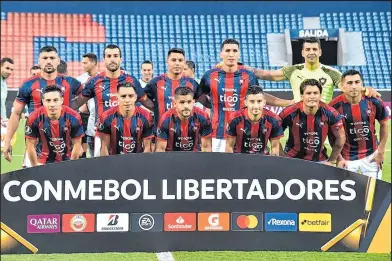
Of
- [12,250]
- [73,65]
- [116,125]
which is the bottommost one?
[12,250]

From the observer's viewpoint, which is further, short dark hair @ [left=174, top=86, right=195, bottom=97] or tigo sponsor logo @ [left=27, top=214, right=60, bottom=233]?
short dark hair @ [left=174, top=86, right=195, bottom=97]

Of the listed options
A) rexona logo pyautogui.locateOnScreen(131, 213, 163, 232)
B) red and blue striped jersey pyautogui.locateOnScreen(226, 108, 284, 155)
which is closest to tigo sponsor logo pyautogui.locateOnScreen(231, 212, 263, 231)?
rexona logo pyautogui.locateOnScreen(131, 213, 163, 232)

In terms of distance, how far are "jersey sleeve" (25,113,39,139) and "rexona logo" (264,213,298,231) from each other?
2.46 metres

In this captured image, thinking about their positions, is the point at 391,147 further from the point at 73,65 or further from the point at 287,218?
the point at 73,65

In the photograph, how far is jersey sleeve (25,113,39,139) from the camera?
6.46m

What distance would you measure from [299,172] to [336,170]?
9.6 inches

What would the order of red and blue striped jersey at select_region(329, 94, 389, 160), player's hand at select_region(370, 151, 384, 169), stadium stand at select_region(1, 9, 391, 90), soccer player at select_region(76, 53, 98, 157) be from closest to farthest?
red and blue striped jersey at select_region(329, 94, 389, 160)
player's hand at select_region(370, 151, 384, 169)
soccer player at select_region(76, 53, 98, 157)
stadium stand at select_region(1, 9, 391, 90)

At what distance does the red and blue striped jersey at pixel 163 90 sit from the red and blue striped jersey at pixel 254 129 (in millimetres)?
770

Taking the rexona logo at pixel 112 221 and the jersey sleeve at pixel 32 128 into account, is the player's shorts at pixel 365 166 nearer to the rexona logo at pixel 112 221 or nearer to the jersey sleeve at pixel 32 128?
the rexona logo at pixel 112 221

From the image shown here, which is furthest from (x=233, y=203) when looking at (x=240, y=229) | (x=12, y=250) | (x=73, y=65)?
(x=73, y=65)

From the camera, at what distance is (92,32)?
2164 centimetres

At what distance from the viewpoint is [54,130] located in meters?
6.51

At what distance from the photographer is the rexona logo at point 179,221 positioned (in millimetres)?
4938

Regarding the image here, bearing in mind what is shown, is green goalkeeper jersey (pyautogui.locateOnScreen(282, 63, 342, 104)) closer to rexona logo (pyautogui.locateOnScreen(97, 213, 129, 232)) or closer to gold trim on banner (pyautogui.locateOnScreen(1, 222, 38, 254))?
rexona logo (pyautogui.locateOnScreen(97, 213, 129, 232))
